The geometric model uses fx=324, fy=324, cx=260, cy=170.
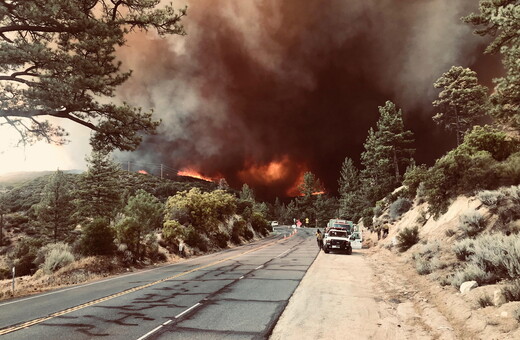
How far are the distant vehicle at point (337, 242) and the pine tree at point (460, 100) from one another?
3613 cm

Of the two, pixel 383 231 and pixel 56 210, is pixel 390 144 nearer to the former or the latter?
pixel 383 231

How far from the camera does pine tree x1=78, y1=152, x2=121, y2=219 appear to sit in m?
48.3

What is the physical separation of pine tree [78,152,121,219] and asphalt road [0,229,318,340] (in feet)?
122

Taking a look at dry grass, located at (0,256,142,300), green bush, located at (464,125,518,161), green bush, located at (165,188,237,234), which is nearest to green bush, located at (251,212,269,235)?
green bush, located at (165,188,237,234)

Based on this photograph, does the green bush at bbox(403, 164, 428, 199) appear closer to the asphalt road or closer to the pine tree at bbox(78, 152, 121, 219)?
the asphalt road

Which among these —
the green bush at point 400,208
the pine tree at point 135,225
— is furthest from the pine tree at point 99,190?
the green bush at point 400,208

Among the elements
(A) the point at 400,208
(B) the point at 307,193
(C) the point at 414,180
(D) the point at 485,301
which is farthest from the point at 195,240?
(B) the point at 307,193

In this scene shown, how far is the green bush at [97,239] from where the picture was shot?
800 inches

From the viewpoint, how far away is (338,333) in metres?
7.56

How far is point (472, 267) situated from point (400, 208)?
26669 mm

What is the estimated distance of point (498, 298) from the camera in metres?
7.49

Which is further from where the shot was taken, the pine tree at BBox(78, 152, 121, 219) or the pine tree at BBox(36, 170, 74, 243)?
the pine tree at BBox(78, 152, 121, 219)

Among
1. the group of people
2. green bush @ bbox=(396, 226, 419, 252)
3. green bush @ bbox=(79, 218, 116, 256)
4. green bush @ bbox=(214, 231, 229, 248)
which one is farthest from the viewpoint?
green bush @ bbox=(214, 231, 229, 248)

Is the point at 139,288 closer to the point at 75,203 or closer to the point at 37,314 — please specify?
the point at 37,314
